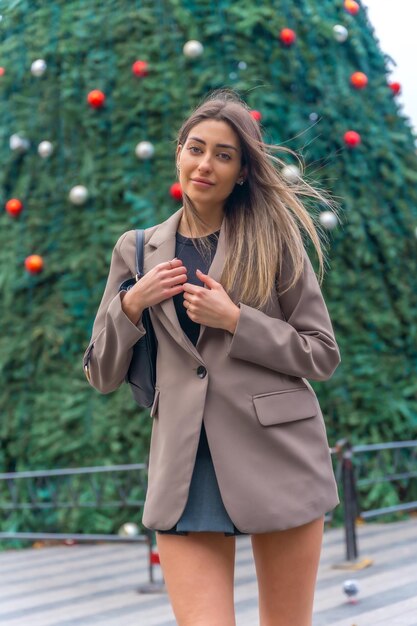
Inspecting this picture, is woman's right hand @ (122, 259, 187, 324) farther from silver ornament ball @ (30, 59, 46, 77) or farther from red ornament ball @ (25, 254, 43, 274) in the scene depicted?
silver ornament ball @ (30, 59, 46, 77)

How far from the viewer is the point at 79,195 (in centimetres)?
762

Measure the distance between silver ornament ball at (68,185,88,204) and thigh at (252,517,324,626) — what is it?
205 inches

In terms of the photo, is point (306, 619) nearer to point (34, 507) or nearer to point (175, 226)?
point (175, 226)

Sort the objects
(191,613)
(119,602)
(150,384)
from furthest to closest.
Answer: (119,602)
(150,384)
(191,613)

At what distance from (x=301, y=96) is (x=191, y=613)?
5.75m

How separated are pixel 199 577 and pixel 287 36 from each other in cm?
569

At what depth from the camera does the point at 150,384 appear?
2.75m

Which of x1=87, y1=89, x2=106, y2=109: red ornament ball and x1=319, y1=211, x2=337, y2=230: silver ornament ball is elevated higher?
x1=87, y1=89, x2=106, y2=109: red ornament ball

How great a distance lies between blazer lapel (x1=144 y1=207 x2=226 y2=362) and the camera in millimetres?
2641

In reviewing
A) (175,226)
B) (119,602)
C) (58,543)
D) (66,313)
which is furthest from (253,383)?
(58,543)

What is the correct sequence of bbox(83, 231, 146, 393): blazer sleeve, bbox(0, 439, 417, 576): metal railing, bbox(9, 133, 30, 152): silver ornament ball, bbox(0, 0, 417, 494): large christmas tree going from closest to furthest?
bbox(83, 231, 146, 393): blazer sleeve
bbox(0, 439, 417, 576): metal railing
bbox(0, 0, 417, 494): large christmas tree
bbox(9, 133, 30, 152): silver ornament ball

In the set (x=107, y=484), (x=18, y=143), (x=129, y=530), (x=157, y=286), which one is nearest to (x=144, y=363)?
(x=157, y=286)

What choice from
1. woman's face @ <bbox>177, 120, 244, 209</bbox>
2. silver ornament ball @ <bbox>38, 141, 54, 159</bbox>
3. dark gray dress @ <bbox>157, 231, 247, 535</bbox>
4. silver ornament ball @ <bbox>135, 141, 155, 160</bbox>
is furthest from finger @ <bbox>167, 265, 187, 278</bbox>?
silver ornament ball @ <bbox>38, 141, 54, 159</bbox>

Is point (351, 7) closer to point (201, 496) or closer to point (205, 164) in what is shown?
point (205, 164)
